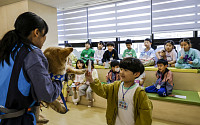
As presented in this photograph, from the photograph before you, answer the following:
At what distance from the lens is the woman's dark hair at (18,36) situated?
0.80m

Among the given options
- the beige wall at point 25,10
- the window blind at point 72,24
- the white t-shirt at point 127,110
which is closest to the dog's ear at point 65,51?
the white t-shirt at point 127,110

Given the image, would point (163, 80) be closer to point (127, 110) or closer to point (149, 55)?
point (149, 55)

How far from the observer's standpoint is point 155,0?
423cm

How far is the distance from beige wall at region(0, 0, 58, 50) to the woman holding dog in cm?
400

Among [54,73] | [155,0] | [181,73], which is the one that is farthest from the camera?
[155,0]

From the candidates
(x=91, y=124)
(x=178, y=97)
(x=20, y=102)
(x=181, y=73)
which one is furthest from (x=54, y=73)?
(x=181, y=73)

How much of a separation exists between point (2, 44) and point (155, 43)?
4.30 meters

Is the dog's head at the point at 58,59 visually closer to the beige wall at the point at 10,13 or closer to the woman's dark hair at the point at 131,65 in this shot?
the woman's dark hair at the point at 131,65

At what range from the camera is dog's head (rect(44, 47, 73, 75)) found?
3.28ft

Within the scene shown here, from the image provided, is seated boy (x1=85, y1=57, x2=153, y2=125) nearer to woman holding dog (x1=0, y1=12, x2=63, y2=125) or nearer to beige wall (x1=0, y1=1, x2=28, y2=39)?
woman holding dog (x1=0, y1=12, x2=63, y2=125)

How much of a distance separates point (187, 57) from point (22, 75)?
11.1ft

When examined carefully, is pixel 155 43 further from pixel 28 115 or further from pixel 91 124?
pixel 28 115

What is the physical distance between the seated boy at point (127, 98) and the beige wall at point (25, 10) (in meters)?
3.80

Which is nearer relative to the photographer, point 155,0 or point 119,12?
point 155,0
